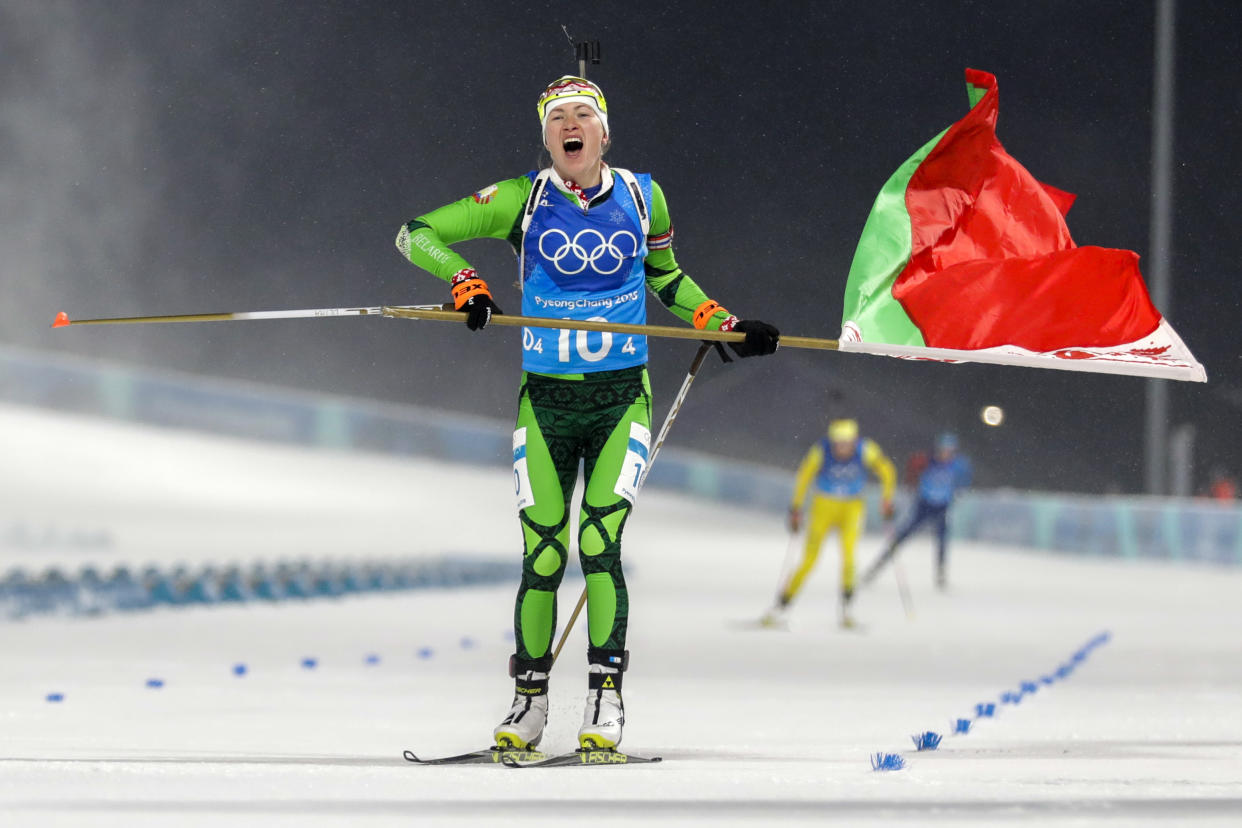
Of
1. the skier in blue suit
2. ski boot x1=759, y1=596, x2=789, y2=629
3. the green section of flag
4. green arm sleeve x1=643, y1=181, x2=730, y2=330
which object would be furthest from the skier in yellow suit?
green arm sleeve x1=643, y1=181, x2=730, y2=330

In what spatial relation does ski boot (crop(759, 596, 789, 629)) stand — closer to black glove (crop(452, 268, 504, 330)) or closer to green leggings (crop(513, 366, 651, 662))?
green leggings (crop(513, 366, 651, 662))

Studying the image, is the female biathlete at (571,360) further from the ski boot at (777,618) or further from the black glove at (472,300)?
the ski boot at (777,618)

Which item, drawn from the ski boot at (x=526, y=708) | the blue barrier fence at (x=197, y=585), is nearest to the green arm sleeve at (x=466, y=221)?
the ski boot at (x=526, y=708)

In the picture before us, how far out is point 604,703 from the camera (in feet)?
15.0

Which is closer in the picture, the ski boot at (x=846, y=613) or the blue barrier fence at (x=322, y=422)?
the ski boot at (x=846, y=613)

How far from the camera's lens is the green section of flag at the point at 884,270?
5.41 meters

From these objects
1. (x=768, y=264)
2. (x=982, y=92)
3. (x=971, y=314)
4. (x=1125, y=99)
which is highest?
(x=1125, y=99)

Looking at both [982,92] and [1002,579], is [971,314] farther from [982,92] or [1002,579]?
[1002,579]

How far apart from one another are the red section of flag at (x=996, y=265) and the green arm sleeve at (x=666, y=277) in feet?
2.79

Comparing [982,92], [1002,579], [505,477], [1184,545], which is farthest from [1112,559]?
[982,92]

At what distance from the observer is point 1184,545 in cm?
2145

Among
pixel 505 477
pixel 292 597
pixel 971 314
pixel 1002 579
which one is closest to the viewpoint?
pixel 971 314

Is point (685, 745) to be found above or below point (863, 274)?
below

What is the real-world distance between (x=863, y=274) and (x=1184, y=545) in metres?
17.3
